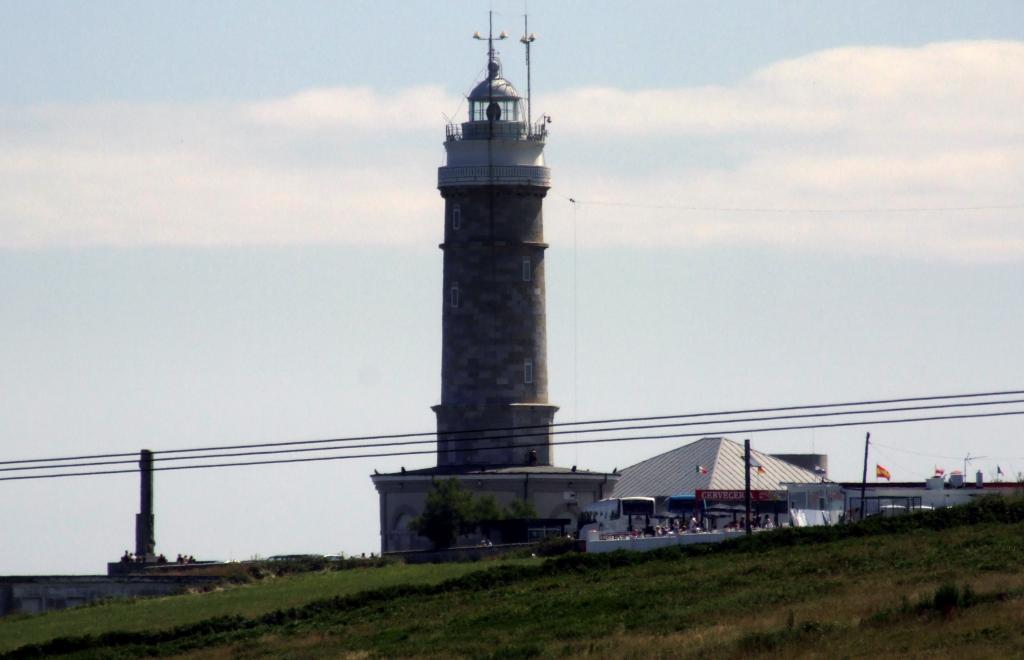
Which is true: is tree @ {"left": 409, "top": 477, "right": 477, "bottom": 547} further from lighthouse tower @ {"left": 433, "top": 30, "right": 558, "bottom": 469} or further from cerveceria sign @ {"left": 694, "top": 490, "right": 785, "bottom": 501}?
cerveceria sign @ {"left": 694, "top": 490, "right": 785, "bottom": 501}

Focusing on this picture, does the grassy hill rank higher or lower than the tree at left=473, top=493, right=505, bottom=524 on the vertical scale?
lower

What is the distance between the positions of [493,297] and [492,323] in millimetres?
1143

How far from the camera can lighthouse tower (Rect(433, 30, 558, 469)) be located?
320ft

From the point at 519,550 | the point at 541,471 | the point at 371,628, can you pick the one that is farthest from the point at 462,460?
the point at 371,628

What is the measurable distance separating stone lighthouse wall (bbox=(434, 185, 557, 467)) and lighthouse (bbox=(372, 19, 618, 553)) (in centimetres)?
4

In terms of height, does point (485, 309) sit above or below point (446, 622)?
above

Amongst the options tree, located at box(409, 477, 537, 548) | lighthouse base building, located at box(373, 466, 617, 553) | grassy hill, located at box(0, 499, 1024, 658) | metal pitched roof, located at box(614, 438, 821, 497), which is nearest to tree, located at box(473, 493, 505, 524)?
tree, located at box(409, 477, 537, 548)

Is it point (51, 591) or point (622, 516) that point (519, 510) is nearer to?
point (622, 516)

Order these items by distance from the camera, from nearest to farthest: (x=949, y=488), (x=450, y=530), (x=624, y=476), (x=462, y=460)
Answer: (x=949, y=488)
(x=450, y=530)
(x=462, y=460)
(x=624, y=476)

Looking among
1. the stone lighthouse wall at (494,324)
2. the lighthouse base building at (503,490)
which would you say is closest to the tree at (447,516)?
the lighthouse base building at (503,490)

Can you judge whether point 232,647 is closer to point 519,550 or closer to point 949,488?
point 519,550

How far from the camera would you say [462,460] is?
98938 millimetres

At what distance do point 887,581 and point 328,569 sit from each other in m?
28.0

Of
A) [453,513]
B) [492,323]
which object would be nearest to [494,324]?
[492,323]
